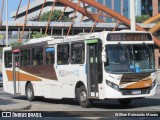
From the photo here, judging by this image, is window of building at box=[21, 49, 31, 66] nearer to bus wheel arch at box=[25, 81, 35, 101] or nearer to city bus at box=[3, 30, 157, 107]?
bus wheel arch at box=[25, 81, 35, 101]

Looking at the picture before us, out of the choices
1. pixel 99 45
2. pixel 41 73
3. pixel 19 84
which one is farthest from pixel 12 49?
pixel 99 45

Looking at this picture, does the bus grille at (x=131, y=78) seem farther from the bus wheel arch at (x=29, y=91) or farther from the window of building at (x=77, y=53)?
the bus wheel arch at (x=29, y=91)

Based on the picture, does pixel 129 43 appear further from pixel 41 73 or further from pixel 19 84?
pixel 19 84

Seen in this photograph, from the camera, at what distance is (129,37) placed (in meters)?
18.0

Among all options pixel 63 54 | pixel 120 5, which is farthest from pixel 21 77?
pixel 120 5

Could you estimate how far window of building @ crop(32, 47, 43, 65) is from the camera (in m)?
22.4

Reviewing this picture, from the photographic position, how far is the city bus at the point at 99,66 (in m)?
17.2

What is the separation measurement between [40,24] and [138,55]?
87.4 metres

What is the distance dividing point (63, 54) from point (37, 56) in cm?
286

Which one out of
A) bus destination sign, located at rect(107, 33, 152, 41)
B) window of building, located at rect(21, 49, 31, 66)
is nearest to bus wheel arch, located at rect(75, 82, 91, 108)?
bus destination sign, located at rect(107, 33, 152, 41)

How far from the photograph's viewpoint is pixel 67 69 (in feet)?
65.6

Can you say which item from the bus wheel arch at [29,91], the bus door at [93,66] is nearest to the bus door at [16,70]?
the bus wheel arch at [29,91]

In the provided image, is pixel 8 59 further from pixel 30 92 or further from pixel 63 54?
pixel 63 54

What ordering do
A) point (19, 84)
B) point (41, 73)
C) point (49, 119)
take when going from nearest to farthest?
→ 1. point (49, 119)
2. point (41, 73)
3. point (19, 84)
